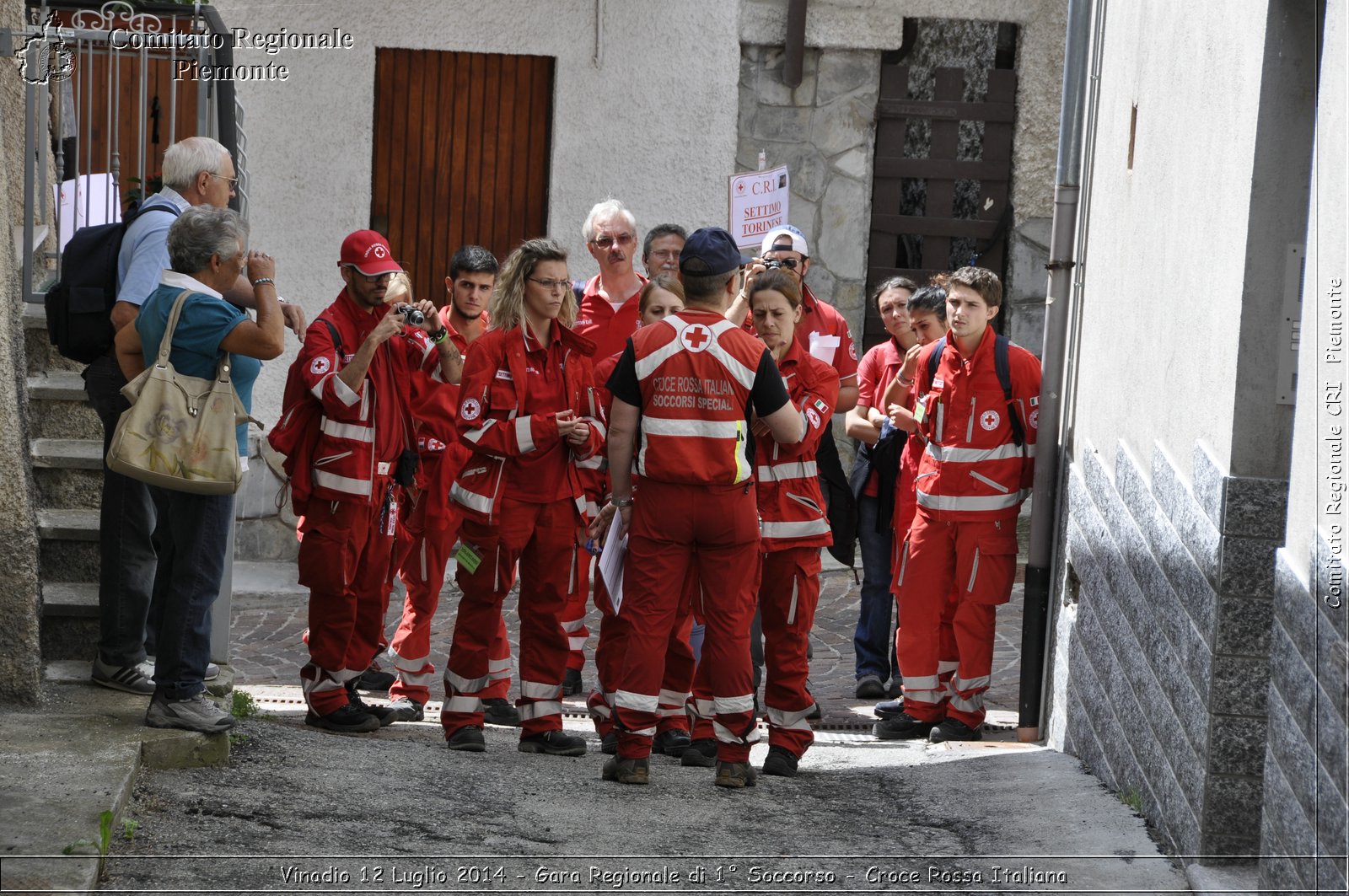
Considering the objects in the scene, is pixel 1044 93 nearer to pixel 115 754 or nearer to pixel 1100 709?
pixel 1100 709

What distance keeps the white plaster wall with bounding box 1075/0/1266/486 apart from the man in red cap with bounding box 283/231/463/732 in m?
2.68

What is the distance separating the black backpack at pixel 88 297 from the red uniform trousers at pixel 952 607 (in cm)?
339

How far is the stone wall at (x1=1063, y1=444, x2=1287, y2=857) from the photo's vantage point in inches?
168

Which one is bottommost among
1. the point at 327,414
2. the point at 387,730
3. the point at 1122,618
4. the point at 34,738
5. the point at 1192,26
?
the point at 387,730

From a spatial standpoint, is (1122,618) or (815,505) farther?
(815,505)

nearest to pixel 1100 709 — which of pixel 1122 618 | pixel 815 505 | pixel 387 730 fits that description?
pixel 1122 618

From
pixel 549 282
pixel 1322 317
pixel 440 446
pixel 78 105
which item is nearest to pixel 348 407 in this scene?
pixel 549 282

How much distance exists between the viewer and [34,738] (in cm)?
500

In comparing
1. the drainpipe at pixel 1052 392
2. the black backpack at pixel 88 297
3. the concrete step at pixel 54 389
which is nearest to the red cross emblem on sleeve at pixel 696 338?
the black backpack at pixel 88 297

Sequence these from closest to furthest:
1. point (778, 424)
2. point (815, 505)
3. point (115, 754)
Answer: point (115, 754) → point (778, 424) → point (815, 505)

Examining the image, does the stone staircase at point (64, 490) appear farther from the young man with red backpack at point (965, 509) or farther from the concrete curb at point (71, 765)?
the young man with red backpack at point (965, 509)

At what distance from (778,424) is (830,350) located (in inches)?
75.6

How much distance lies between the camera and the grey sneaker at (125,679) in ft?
18.8

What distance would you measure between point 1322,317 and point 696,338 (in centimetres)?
225
